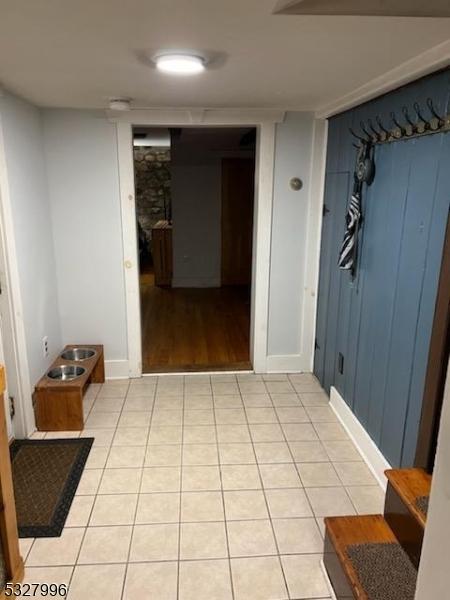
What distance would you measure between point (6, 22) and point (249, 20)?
2.62 feet

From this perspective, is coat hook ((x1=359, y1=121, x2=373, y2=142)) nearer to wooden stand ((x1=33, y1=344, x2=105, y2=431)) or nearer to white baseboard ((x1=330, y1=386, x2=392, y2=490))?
white baseboard ((x1=330, y1=386, x2=392, y2=490))

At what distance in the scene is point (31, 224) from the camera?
9.69 feet

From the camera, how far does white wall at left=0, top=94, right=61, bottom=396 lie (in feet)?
8.80

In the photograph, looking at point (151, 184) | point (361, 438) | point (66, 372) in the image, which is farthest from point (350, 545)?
point (151, 184)

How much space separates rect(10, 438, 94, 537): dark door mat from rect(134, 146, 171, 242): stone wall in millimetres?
5971

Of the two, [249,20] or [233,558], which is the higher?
[249,20]

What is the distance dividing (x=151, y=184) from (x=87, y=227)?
5.28 m

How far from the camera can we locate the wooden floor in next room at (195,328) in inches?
160

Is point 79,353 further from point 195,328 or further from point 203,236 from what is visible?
point 203,236

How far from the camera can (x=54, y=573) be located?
6.11ft

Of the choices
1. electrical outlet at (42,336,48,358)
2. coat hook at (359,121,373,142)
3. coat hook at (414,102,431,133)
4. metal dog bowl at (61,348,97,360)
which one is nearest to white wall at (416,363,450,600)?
coat hook at (414,102,431,133)

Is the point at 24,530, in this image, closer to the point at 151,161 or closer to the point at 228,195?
the point at 228,195

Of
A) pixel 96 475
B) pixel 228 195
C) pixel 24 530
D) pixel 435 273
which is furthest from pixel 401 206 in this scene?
pixel 228 195

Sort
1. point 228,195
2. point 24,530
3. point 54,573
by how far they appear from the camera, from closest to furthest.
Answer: point 54,573, point 24,530, point 228,195
